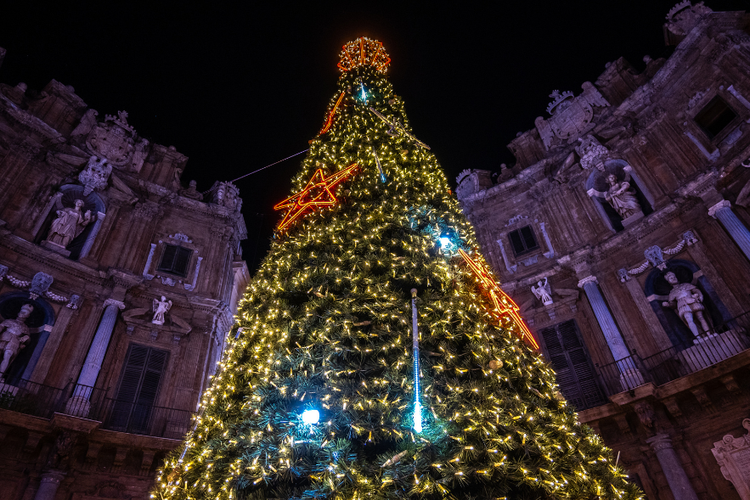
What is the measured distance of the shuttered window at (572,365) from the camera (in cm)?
1048

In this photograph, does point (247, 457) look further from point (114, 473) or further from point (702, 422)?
point (702, 422)

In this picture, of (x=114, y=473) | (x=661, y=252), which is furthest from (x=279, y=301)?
(x=661, y=252)

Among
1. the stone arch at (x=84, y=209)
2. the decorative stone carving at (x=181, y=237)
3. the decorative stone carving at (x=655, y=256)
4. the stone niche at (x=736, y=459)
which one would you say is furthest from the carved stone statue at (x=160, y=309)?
the stone niche at (x=736, y=459)

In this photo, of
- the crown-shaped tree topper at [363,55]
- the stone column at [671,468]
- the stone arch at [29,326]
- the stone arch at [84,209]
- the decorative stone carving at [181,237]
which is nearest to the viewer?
the stone column at [671,468]

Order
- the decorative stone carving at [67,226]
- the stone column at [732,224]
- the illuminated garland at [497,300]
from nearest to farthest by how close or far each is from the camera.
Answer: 1. the illuminated garland at [497,300]
2. the stone column at [732,224]
3. the decorative stone carving at [67,226]

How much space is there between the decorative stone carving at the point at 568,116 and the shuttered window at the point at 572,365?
657cm

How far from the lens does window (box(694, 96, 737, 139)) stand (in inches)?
434

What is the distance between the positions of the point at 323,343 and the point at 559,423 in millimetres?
2449

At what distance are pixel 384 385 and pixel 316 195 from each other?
3.71 m

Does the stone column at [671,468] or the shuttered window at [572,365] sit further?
the shuttered window at [572,365]

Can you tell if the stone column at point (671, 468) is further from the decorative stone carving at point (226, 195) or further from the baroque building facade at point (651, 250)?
the decorative stone carving at point (226, 195)

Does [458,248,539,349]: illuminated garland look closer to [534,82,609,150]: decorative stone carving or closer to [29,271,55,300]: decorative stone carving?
[534,82,609,150]: decorative stone carving

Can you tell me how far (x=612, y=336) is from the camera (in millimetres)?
10734

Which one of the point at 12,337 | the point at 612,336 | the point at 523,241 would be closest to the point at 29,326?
the point at 12,337
